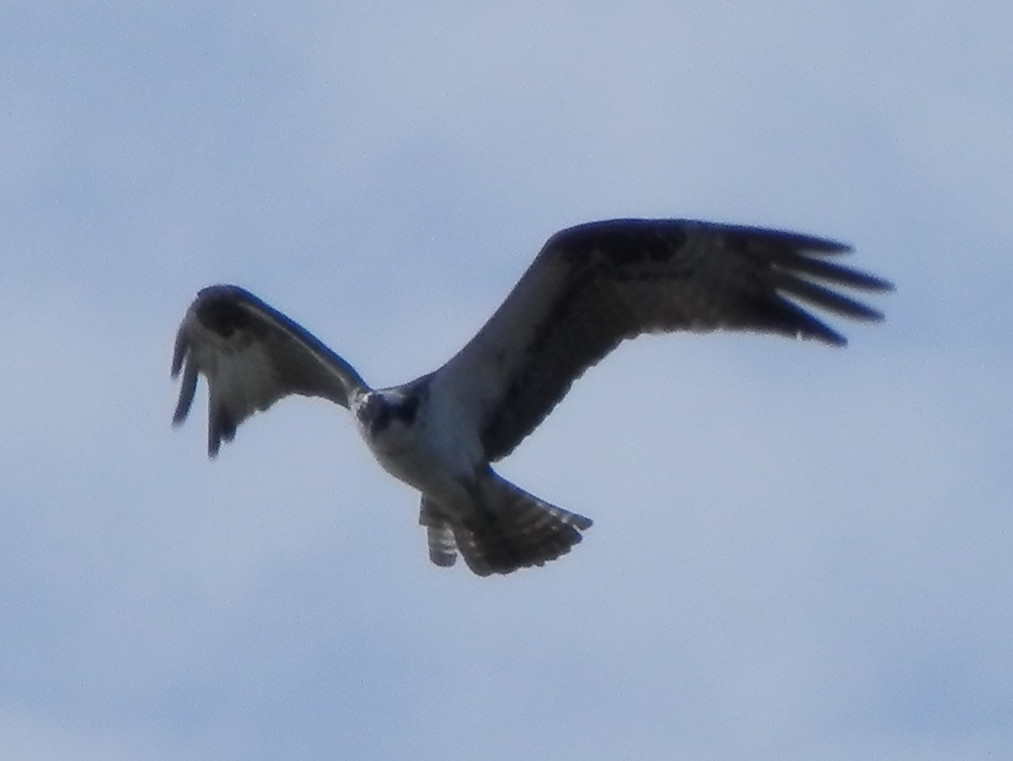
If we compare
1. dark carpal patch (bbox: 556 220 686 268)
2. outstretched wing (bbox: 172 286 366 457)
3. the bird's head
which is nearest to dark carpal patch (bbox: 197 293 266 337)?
outstretched wing (bbox: 172 286 366 457)

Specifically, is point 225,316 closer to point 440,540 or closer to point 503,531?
point 440,540

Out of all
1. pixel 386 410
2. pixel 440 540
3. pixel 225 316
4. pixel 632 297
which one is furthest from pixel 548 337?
pixel 225 316

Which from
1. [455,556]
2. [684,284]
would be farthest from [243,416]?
[684,284]

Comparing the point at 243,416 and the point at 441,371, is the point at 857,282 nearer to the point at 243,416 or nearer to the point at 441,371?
the point at 441,371

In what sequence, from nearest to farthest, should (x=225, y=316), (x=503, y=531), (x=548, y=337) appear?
(x=548, y=337)
(x=503, y=531)
(x=225, y=316)

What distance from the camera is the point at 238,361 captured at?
49.4ft

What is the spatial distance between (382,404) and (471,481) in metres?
0.63

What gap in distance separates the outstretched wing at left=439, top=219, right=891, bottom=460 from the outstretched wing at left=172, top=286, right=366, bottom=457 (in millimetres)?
1005

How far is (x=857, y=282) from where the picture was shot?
1321 centimetres

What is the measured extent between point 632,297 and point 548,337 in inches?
18.2

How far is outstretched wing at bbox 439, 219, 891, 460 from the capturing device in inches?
528

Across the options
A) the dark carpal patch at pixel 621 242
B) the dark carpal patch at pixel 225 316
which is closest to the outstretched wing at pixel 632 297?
the dark carpal patch at pixel 621 242

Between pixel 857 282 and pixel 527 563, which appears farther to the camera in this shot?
pixel 527 563

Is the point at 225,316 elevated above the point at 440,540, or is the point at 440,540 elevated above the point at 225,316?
the point at 225,316
